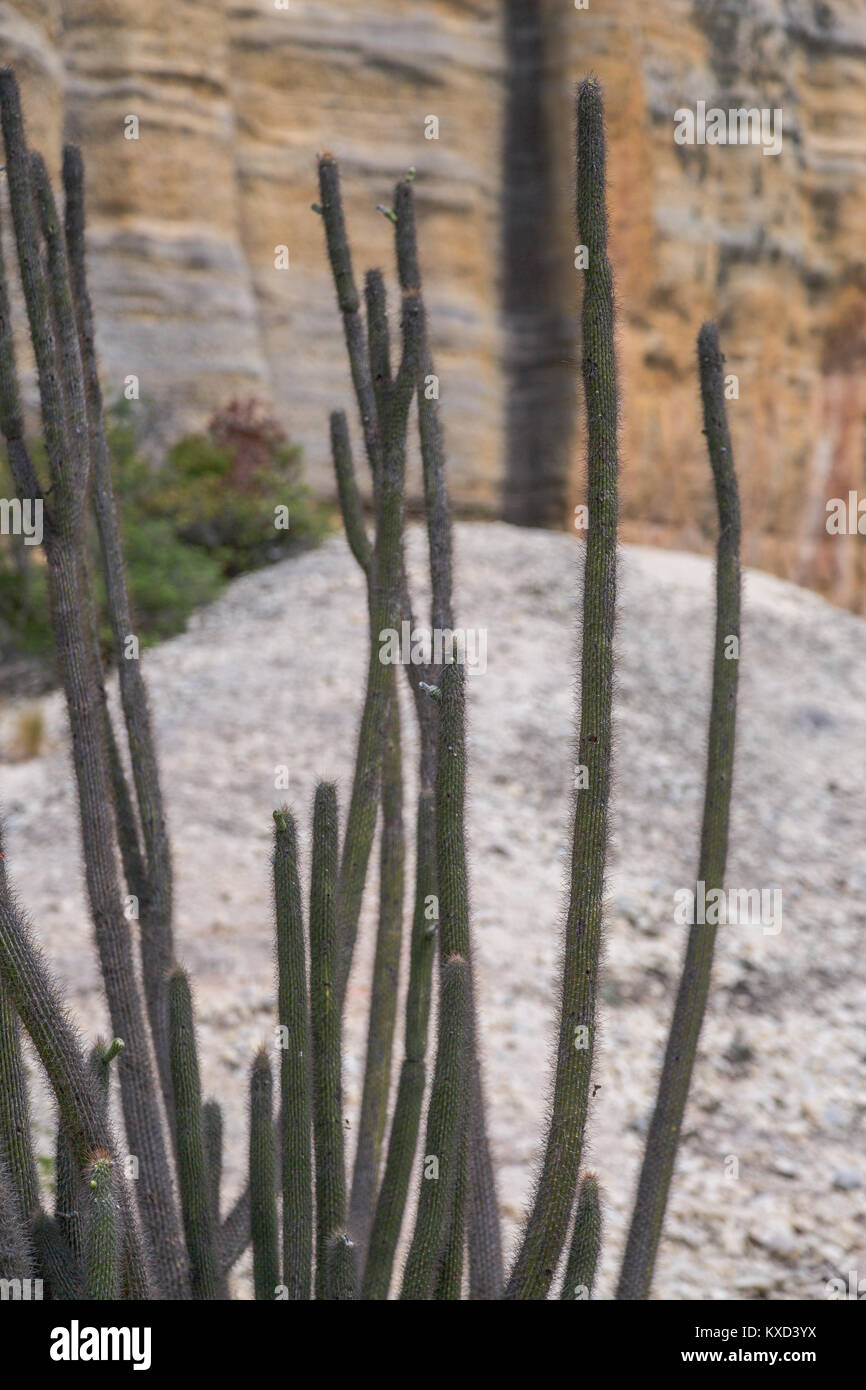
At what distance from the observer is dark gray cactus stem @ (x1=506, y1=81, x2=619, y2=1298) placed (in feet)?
6.54

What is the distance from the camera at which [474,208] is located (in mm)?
13805

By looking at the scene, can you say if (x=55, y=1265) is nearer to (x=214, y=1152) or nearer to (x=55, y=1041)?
(x=55, y=1041)

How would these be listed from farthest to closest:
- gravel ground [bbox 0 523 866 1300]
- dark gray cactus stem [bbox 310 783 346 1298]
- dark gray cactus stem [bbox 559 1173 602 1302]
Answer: gravel ground [bbox 0 523 866 1300], dark gray cactus stem [bbox 310 783 346 1298], dark gray cactus stem [bbox 559 1173 602 1302]

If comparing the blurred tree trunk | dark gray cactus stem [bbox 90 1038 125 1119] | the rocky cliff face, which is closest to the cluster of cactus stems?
dark gray cactus stem [bbox 90 1038 125 1119]

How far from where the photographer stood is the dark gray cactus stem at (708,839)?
8.79 feet

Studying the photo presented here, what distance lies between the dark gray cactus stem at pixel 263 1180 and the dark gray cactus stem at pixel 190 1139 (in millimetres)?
83

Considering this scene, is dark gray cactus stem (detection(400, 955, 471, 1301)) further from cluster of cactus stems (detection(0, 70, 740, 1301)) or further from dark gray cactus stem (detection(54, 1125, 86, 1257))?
dark gray cactus stem (detection(54, 1125, 86, 1257))

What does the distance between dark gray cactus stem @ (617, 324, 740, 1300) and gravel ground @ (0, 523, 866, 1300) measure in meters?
0.30

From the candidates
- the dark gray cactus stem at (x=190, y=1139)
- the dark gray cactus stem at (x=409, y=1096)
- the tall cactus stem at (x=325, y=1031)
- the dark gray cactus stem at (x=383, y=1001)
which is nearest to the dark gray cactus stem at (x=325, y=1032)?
the tall cactus stem at (x=325, y=1031)

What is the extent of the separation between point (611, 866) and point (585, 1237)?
15.2 ft

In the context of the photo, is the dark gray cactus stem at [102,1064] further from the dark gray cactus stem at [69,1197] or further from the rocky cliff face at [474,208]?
the rocky cliff face at [474,208]

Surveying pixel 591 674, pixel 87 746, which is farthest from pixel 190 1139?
pixel 591 674

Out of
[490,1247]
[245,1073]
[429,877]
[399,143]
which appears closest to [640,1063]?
[245,1073]

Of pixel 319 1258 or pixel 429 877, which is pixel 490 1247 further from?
pixel 429 877
